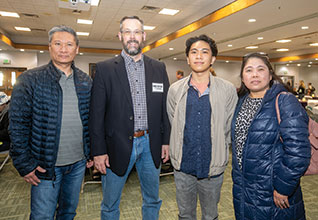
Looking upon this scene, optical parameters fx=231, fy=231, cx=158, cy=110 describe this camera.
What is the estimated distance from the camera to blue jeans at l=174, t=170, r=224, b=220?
174 centimetres

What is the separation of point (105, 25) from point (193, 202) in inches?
341

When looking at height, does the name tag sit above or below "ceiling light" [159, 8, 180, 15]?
Answer: below

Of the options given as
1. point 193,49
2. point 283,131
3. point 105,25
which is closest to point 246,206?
point 283,131

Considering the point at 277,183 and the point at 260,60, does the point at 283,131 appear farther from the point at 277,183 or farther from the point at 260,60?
the point at 260,60

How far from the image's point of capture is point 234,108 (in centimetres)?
180

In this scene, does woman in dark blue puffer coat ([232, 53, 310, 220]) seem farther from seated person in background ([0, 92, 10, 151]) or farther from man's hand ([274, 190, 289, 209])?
seated person in background ([0, 92, 10, 151])

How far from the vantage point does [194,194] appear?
181cm

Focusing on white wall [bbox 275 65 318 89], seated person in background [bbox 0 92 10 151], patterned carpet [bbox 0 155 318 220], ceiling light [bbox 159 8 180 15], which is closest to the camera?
patterned carpet [bbox 0 155 318 220]

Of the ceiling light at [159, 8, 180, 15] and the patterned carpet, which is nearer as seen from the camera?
the patterned carpet

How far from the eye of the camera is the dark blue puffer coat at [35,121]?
1548 millimetres

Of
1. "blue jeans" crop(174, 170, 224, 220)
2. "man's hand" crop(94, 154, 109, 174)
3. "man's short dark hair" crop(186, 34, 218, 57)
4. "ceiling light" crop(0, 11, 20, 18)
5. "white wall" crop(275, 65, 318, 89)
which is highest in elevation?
"ceiling light" crop(0, 11, 20, 18)

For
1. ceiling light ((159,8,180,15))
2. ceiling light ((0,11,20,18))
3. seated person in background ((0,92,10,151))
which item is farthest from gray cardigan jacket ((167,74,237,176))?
ceiling light ((0,11,20,18))

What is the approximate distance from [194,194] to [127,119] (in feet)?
2.60

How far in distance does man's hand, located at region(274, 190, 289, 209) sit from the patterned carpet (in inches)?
46.5
